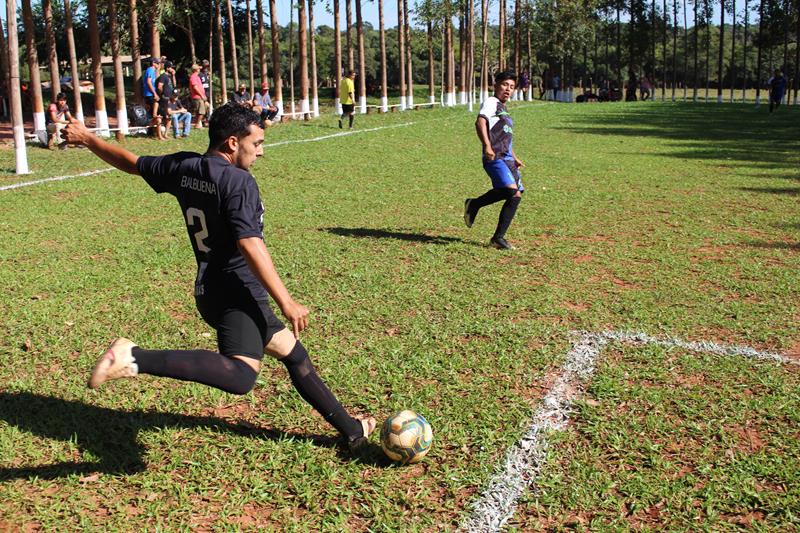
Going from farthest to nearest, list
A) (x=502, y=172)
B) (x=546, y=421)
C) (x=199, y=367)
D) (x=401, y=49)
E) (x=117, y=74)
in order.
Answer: (x=401, y=49) < (x=117, y=74) < (x=502, y=172) < (x=546, y=421) < (x=199, y=367)

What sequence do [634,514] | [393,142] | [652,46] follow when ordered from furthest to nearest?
[652,46] < [393,142] < [634,514]

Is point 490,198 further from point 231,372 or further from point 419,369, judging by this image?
point 231,372

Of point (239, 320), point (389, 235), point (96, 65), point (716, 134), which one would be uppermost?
point (96, 65)

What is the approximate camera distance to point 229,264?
3705mm

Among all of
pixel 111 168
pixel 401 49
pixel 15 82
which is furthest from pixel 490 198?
pixel 401 49

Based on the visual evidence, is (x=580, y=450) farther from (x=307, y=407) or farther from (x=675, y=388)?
(x=307, y=407)

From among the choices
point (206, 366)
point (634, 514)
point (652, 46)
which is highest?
point (652, 46)

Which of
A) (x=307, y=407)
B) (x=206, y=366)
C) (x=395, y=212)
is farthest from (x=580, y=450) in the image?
(x=395, y=212)

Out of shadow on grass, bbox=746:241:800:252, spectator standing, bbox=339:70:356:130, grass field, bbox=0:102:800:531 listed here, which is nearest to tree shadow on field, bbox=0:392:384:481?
grass field, bbox=0:102:800:531

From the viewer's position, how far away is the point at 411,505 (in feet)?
11.6

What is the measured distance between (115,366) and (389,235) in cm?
625

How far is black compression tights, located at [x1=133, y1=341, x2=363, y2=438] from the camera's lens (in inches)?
135

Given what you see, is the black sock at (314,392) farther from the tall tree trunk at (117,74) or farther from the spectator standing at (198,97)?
the spectator standing at (198,97)

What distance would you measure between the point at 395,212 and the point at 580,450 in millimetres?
7152
